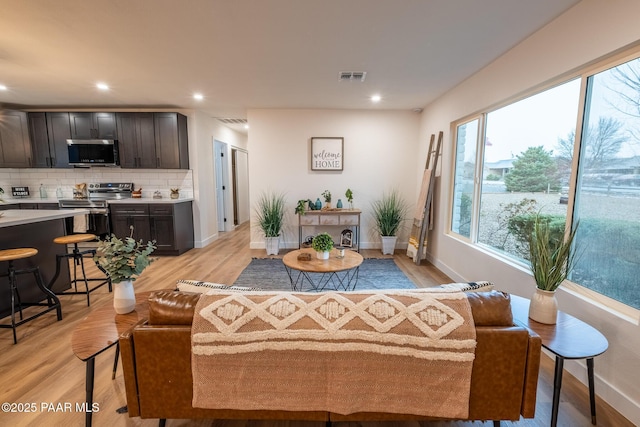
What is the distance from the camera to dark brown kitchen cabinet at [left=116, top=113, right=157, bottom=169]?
4.75 meters

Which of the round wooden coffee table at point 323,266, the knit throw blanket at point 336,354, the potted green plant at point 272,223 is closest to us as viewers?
the knit throw blanket at point 336,354

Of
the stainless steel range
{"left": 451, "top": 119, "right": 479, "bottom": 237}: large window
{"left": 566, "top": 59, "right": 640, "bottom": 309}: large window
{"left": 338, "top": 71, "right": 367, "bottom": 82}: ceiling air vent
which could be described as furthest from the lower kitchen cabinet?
{"left": 566, "top": 59, "right": 640, "bottom": 309}: large window

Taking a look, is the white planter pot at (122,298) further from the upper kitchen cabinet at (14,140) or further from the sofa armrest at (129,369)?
the upper kitchen cabinet at (14,140)

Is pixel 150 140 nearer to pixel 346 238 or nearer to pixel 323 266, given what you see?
pixel 346 238

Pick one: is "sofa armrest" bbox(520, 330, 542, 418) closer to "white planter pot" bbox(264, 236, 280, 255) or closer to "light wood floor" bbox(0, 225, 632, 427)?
"light wood floor" bbox(0, 225, 632, 427)

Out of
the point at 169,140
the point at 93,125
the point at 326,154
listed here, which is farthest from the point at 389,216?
the point at 93,125

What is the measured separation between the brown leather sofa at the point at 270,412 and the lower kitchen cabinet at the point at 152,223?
379 cm

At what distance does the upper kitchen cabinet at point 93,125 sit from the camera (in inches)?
187

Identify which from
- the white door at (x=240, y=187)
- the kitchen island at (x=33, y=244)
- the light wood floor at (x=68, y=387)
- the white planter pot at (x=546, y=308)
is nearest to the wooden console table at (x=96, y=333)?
the light wood floor at (x=68, y=387)

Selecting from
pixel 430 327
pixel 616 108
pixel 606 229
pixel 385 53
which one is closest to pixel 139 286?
pixel 430 327

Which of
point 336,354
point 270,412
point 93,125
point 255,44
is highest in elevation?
point 255,44

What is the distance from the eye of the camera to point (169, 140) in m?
4.80

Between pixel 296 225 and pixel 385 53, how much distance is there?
325 cm

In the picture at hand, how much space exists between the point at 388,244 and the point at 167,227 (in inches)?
151
